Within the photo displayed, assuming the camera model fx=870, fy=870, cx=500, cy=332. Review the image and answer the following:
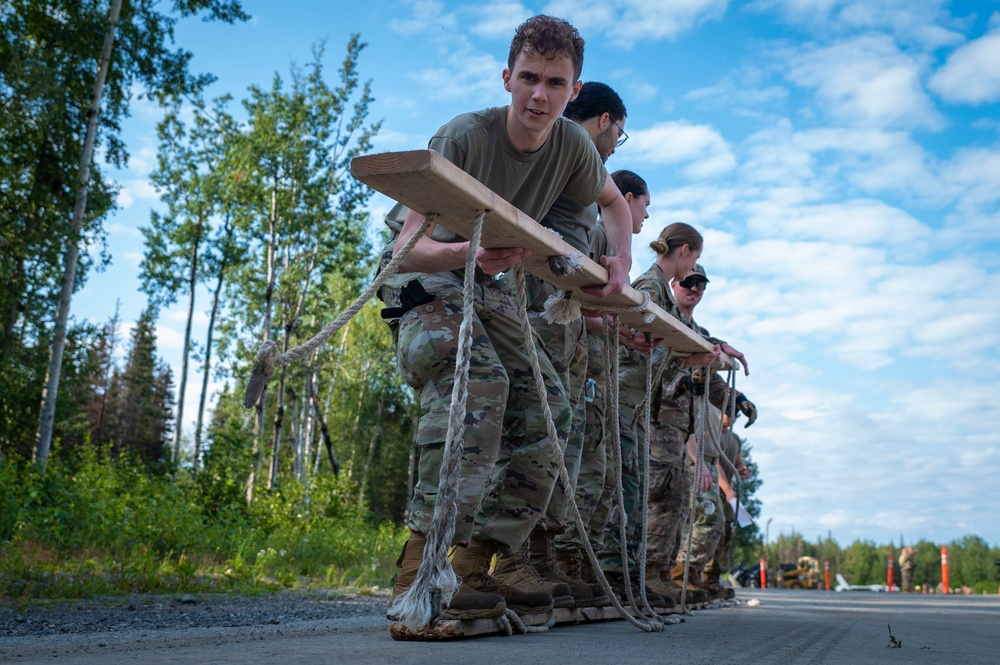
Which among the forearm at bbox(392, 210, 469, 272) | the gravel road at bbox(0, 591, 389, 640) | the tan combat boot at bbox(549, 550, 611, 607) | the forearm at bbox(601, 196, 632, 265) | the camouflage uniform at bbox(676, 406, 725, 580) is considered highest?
the forearm at bbox(601, 196, 632, 265)

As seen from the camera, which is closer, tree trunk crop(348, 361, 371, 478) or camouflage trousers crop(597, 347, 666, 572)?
camouflage trousers crop(597, 347, 666, 572)

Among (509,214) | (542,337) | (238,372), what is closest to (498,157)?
(509,214)

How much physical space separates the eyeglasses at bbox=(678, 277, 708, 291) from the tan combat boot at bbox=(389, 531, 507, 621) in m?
4.29

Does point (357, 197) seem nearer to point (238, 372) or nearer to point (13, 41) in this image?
point (238, 372)

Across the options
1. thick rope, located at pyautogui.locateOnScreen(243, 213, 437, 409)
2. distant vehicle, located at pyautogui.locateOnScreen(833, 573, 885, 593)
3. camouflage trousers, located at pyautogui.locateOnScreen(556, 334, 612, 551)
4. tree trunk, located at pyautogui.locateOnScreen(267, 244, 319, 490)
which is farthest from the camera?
distant vehicle, located at pyautogui.locateOnScreen(833, 573, 885, 593)

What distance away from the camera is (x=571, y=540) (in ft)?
16.3

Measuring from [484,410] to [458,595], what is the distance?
637mm

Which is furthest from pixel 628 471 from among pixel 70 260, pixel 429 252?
pixel 70 260

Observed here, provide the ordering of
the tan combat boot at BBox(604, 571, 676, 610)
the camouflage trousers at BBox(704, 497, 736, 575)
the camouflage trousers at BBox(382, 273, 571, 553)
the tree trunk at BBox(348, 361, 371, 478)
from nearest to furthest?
the camouflage trousers at BBox(382, 273, 571, 553) < the tan combat boot at BBox(604, 571, 676, 610) < the camouflage trousers at BBox(704, 497, 736, 575) < the tree trunk at BBox(348, 361, 371, 478)

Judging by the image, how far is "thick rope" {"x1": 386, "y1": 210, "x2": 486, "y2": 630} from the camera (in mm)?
2490

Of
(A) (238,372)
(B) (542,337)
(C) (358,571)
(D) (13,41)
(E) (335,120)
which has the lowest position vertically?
(C) (358,571)

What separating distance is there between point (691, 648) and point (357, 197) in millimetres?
22773

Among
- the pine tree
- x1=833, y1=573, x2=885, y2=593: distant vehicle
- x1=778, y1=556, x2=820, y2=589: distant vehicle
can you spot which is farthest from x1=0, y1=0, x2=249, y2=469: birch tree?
the pine tree

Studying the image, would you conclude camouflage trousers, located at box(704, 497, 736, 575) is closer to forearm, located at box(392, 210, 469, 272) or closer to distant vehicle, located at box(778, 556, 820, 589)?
forearm, located at box(392, 210, 469, 272)
